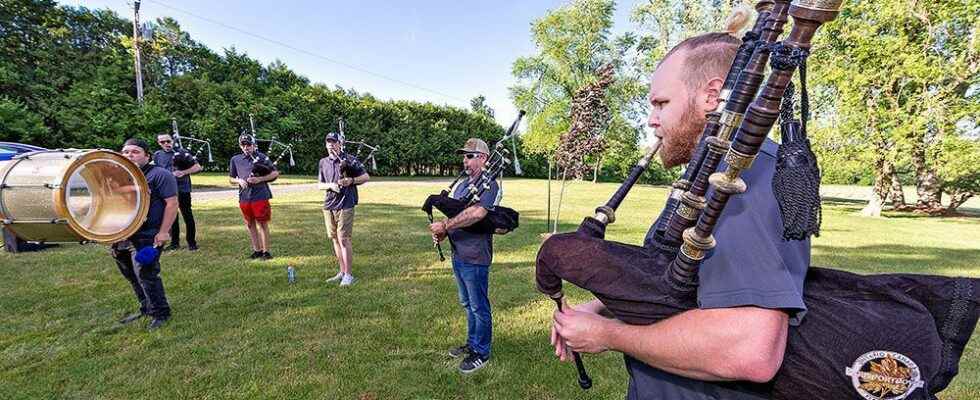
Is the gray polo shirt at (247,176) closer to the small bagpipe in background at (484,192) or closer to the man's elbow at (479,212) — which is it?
the small bagpipe in background at (484,192)

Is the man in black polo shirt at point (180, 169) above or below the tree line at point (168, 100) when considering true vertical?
below

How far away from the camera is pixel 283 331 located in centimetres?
579

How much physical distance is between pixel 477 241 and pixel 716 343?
11.7 feet

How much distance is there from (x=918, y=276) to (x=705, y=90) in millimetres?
839

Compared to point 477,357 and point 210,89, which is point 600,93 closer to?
point 477,357

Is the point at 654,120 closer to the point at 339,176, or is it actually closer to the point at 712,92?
the point at 712,92

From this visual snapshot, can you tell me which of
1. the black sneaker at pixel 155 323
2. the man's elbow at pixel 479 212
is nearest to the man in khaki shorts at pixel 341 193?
the black sneaker at pixel 155 323

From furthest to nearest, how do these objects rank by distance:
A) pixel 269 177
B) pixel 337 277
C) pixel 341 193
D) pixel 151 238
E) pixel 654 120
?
pixel 269 177
pixel 337 277
pixel 341 193
pixel 151 238
pixel 654 120

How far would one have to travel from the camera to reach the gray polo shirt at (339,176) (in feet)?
24.7

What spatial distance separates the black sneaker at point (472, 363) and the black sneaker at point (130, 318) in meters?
5.07

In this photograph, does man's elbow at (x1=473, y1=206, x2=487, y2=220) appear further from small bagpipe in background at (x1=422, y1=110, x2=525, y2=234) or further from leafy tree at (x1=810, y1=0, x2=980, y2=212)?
leafy tree at (x1=810, y1=0, x2=980, y2=212)

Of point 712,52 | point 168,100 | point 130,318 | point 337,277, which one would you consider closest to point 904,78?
point 337,277

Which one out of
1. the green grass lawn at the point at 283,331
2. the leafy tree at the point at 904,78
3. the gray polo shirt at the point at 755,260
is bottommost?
the green grass lawn at the point at 283,331

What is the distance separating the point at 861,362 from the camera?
1.08m
